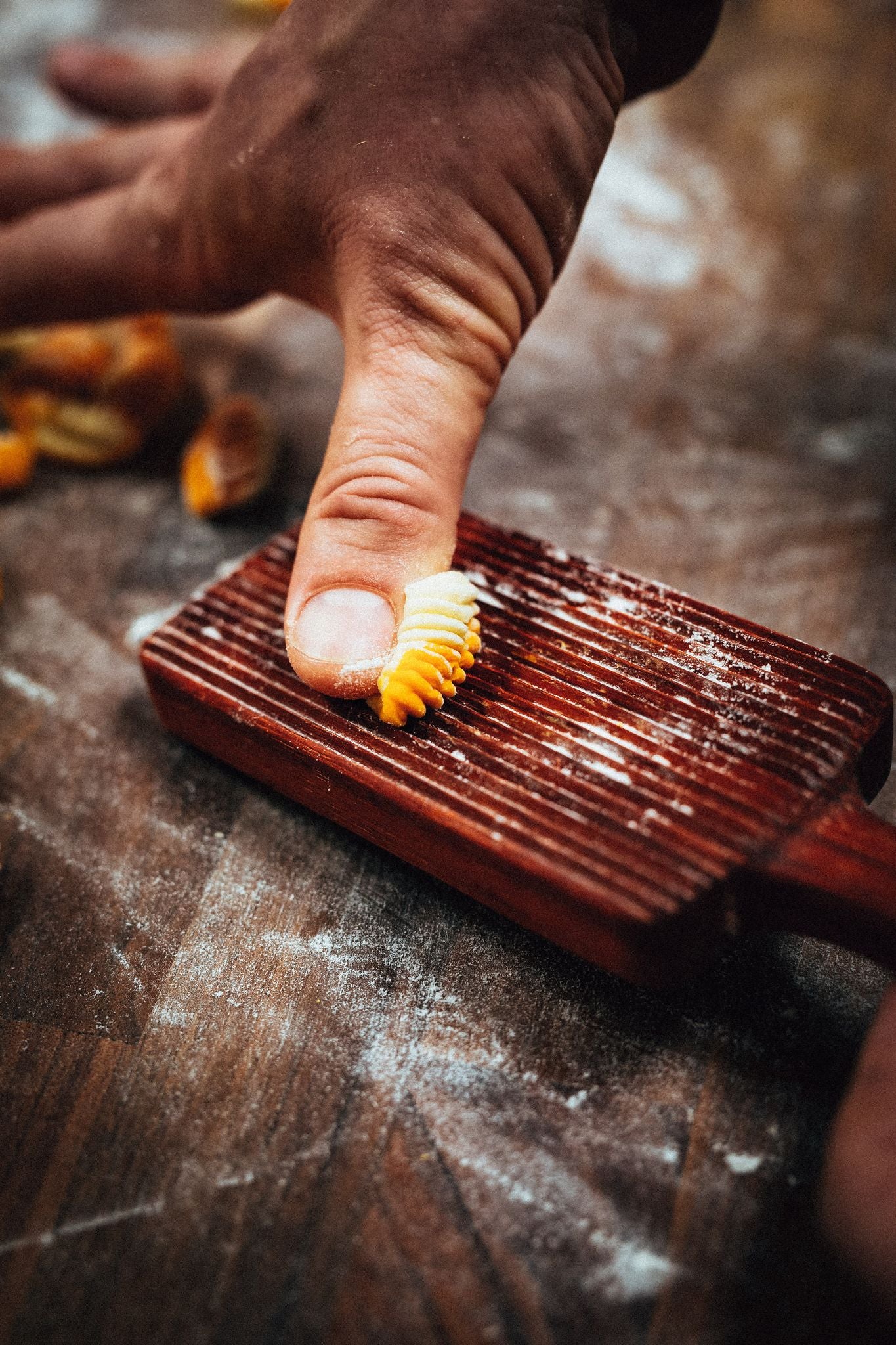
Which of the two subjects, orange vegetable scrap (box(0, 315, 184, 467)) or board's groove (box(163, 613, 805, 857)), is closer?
board's groove (box(163, 613, 805, 857))

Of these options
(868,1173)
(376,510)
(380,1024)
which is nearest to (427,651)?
(376,510)

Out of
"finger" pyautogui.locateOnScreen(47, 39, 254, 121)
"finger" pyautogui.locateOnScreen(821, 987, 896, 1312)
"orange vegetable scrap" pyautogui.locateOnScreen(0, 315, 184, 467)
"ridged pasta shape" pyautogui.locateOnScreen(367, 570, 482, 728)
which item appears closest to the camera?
"finger" pyautogui.locateOnScreen(821, 987, 896, 1312)

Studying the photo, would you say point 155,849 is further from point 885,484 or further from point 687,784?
point 885,484

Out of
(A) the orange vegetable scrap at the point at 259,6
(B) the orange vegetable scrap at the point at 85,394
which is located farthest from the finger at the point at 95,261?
(A) the orange vegetable scrap at the point at 259,6

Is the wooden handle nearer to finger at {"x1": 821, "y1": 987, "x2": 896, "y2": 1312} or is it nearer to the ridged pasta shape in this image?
finger at {"x1": 821, "y1": 987, "x2": 896, "y2": 1312}

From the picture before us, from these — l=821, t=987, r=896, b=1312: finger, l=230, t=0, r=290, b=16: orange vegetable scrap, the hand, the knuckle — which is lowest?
l=821, t=987, r=896, b=1312: finger

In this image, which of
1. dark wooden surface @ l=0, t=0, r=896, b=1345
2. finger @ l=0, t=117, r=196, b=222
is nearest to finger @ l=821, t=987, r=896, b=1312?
dark wooden surface @ l=0, t=0, r=896, b=1345
